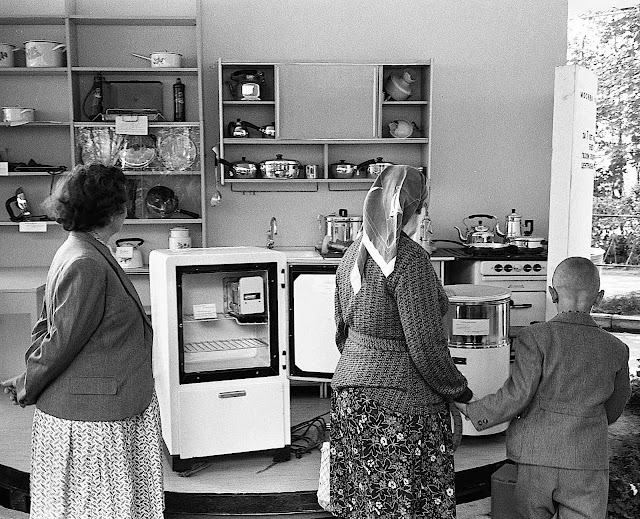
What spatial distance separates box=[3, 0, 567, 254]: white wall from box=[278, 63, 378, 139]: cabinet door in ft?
0.86

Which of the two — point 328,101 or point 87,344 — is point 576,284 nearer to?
point 87,344

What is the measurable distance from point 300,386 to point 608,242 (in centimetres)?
461

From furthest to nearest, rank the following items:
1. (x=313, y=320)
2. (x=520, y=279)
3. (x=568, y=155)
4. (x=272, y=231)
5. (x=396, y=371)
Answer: (x=272, y=231) < (x=520, y=279) < (x=313, y=320) < (x=568, y=155) < (x=396, y=371)

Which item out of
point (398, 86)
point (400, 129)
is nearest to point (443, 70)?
point (398, 86)

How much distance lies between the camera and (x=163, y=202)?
5.17m

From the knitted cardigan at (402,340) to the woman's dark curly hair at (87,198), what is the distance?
0.76m

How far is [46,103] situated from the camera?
523 centimetres

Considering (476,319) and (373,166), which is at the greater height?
(373,166)

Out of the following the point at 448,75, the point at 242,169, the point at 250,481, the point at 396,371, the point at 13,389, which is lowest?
the point at 250,481

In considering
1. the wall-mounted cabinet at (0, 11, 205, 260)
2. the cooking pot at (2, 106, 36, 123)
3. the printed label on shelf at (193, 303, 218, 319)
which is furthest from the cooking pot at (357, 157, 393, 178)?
the cooking pot at (2, 106, 36, 123)

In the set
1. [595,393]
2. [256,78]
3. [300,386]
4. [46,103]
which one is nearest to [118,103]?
[46,103]

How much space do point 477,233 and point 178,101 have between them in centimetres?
225

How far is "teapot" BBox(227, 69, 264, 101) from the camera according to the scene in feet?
16.7

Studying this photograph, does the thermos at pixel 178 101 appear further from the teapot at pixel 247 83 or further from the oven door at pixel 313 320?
the oven door at pixel 313 320
